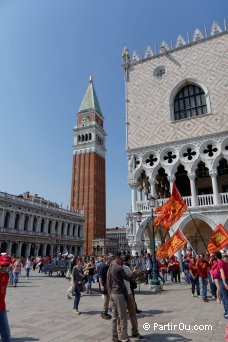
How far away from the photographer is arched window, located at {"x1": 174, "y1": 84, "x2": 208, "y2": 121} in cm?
2180

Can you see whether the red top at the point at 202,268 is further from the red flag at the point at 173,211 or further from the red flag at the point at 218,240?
the red flag at the point at 173,211

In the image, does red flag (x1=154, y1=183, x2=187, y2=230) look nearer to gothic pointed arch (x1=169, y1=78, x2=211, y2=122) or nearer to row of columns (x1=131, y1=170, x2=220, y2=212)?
row of columns (x1=131, y1=170, x2=220, y2=212)

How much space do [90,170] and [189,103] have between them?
169 feet

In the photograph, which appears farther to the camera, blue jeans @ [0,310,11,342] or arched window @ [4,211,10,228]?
arched window @ [4,211,10,228]

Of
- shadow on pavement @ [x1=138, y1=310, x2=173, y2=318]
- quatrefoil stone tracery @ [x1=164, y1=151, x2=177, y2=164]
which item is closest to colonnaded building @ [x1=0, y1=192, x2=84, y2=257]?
quatrefoil stone tracery @ [x1=164, y1=151, x2=177, y2=164]

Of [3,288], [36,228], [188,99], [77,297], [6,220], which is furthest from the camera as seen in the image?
[36,228]

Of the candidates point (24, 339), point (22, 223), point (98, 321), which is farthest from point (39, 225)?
point (24, 339)

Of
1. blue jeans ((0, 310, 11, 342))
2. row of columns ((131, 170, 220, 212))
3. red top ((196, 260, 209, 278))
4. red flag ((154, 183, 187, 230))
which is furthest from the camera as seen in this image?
row of columns ((131, 170, 220, 212))

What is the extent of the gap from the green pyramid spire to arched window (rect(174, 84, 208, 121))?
59.2m

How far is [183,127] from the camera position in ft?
70.1

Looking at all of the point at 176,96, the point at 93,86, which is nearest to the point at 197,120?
the point at 176,96

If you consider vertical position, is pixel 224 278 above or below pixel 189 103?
below

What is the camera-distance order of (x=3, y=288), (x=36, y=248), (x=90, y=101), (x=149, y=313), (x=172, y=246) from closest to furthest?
1. (x=3, y=288)
2. (x=149, y=313)
3. (x=172, y=246)
4. (x=36, y=248)
5. (x=90, y=101)

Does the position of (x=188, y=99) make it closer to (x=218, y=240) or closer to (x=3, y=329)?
(x=218, y=240)
